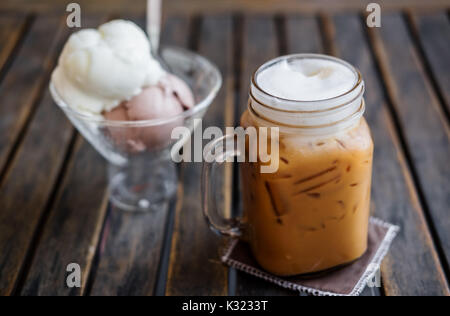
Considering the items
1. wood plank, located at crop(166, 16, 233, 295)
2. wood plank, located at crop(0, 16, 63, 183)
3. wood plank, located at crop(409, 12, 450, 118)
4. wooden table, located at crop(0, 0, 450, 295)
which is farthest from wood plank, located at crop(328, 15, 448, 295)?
wood plank, located at crop(0, 16, 63, 183)

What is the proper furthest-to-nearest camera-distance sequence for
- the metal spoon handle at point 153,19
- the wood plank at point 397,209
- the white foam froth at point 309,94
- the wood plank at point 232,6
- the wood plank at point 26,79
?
1. the wood plank at point 232,6
2. the wood plank at point 26,79
3. the metal spoon handle at point 153,19
4. the wood plank at point 397,209
5. the white foam froth at point 309,94

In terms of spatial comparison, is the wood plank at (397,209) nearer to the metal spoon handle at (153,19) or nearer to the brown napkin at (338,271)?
the brown napkin at (338,271)

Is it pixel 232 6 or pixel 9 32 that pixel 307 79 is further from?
pixel 9 32

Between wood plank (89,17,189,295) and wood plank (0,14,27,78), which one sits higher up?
wood plank (89,17,189,295)

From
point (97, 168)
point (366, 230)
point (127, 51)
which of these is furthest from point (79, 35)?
point (366, 230)

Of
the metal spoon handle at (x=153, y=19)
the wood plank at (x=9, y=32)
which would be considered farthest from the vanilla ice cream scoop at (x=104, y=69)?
the wood plank at (x=9, y=32)

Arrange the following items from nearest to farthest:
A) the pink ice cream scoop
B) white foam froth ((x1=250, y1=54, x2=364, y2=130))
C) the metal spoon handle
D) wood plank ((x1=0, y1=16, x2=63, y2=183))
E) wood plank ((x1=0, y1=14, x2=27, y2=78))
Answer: white foam froth ((x1=250, y1=54, x2=364, y2=130)), the pink ice cream scoop, the metal spoon handle, wood plank ((x1=0, y1=16, x2=63, y2=183)), wood plank ((x1=0, y1=14, x2=27, y2=78))

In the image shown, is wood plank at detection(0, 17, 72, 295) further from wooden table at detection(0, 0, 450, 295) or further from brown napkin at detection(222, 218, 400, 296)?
brown napkin at detection(222, 218, 400, 296)

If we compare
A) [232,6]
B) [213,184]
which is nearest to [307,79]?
[213,184]
